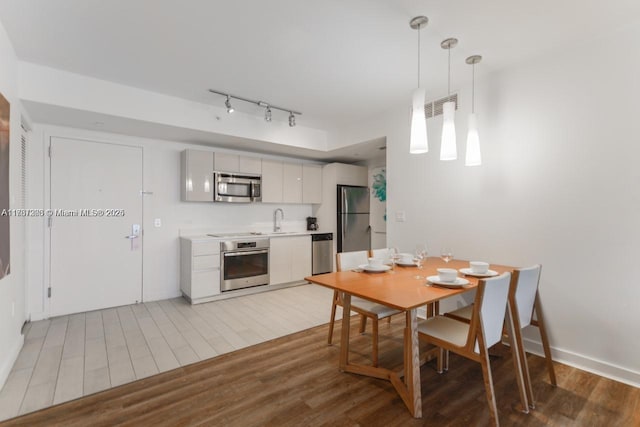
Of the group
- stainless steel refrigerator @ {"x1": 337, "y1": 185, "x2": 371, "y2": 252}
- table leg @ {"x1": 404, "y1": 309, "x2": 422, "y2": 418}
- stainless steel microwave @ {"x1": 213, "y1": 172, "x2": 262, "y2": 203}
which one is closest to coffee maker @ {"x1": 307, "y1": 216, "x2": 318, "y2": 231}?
stainless steel refrigerator @ {"x1": 337, "y1": 185, "x2": 371, "y2": 252}

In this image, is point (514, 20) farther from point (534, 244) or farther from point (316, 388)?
point (316, 388)

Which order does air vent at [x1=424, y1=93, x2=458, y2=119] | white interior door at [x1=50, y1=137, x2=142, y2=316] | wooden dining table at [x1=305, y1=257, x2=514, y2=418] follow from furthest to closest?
white interior door at [x1=50, y1=137, x2=142, y2=316], air vent at [x1=424, y1=93, x2=458, y2=119], wooden dining table at [x1=305, y1=257, x2=514, y2=418]

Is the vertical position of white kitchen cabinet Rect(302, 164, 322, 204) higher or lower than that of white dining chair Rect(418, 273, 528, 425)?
higher

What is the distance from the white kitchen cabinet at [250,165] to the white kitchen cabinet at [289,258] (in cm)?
111

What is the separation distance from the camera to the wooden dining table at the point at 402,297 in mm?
1748

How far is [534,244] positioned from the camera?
2639 mm

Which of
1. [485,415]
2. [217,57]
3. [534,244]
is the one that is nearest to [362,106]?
[217,57]

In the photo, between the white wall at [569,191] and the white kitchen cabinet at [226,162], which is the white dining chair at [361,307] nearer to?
the white wall at [569,191]

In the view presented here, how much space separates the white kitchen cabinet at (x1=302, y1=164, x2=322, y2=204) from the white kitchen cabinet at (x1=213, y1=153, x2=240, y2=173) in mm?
1250

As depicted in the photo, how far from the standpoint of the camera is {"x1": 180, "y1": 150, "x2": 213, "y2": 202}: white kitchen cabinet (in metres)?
4.15

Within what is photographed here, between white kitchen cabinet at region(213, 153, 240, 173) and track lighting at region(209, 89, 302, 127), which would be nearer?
track lighting at region(209, 89, 302, 127)

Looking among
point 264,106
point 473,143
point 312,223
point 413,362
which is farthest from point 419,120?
point 312,223

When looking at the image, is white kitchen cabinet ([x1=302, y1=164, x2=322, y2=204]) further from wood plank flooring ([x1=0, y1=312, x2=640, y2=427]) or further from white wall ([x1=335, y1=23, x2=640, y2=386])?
wood plank flooring ([x1=0, y1=312, x2=640, y2=427])

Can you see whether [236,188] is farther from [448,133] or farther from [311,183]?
[448,133]
